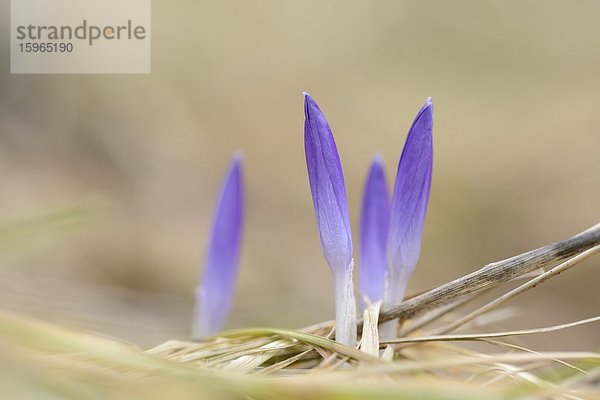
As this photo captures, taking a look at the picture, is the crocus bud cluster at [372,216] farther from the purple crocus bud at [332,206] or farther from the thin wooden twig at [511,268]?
the thin wooden twig at [511,268]

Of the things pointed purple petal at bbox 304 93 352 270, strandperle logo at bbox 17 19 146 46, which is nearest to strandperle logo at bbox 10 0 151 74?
strandperle logo at bbox 17 19 146 46

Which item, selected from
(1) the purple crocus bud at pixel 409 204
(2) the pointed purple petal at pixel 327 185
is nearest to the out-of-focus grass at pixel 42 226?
(2) the pointed purple petal at pixel 327 185

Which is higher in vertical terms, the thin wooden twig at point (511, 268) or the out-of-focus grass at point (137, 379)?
the thin wooden twig at point (511, 268)

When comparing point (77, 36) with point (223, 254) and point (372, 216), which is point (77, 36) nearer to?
point (223, 254)

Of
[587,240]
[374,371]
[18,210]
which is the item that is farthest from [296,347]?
[18,210]

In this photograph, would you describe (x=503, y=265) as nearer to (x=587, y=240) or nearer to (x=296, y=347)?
(x=587, y=240)

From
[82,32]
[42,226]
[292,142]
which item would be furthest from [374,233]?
[82,32]

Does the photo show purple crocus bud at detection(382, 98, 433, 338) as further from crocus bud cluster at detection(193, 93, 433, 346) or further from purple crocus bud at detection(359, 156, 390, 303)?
purple crocus bud at detection(359, 156, 390, 303)
